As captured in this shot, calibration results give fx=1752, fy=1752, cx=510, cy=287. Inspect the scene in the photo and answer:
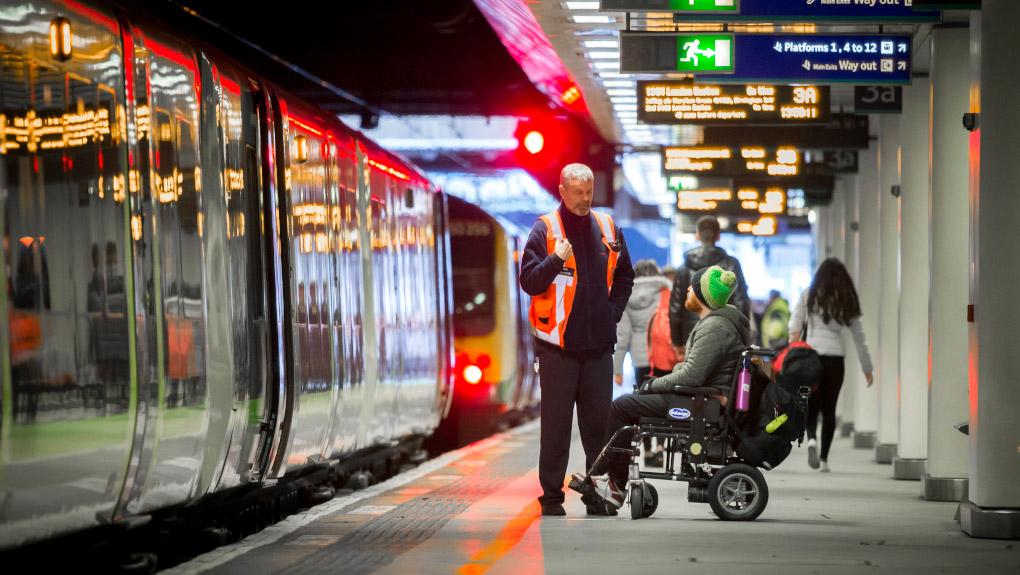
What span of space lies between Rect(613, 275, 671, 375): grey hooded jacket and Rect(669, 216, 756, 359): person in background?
1380 mm

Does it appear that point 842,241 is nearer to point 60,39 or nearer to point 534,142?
point 534,142

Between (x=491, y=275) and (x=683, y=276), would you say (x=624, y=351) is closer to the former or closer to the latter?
(x=683, y=276)

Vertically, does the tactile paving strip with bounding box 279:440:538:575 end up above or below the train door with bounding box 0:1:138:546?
below

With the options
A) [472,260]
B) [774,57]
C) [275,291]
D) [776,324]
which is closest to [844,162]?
[776,324]

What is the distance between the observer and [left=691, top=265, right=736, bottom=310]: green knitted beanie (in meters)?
10.2

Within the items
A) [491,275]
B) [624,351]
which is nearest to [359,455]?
[624,351]

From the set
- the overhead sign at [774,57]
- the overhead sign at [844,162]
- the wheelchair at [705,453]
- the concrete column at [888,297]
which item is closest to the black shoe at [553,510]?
the wheelchair at [705,453]

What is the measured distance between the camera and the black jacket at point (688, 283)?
13688mm

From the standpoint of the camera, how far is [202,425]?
844 centimetres

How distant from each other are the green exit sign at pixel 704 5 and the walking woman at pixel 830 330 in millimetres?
3909

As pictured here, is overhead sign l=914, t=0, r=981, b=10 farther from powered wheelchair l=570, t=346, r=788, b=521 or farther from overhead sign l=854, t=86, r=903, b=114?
overhead sign l=854, t=86, r=903, b=114

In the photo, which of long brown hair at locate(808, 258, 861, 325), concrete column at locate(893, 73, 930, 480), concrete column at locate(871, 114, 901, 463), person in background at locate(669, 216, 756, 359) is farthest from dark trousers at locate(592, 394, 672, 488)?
concrete column at locate(871, 114, 901, 463)

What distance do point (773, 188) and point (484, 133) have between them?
16.6 m

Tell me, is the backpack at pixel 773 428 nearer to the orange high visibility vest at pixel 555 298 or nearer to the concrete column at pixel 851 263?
the orange high visibility vest at pixel 555 298
